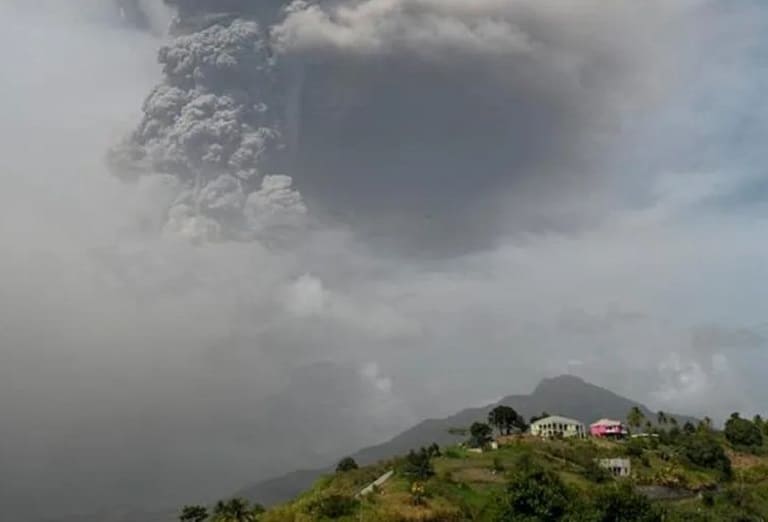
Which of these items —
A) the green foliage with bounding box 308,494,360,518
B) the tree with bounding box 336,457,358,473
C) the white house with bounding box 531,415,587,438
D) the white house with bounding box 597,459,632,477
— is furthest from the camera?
the white house with bounding box 531,415,587,438

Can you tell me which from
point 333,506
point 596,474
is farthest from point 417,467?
point 596,474

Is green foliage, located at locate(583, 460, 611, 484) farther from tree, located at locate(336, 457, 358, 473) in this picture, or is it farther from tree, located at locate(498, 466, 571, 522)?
tree, located at locate(498, 466, 571, 522)

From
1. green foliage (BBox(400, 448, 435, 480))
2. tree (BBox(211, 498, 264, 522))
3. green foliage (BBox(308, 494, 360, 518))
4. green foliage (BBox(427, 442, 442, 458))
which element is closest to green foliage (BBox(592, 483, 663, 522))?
green foliage (BBox(308, 494, 360, 518))

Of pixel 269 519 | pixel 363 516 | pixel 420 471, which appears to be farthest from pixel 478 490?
pixel 269 519

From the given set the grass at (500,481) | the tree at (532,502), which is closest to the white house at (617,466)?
the grass at (500,481)

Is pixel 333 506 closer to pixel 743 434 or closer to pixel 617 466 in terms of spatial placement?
pixel 617 466

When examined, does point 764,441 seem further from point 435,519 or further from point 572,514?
point 572,514
